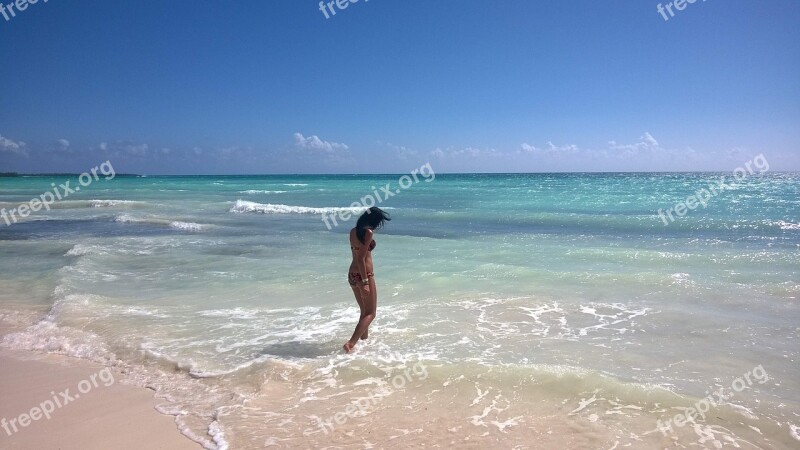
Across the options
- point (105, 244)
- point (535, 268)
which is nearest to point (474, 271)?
point (535, 268)

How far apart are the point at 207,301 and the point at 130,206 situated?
85.2 feet

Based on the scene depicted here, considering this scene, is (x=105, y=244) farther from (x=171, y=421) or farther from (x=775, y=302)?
(x=775, y=302)

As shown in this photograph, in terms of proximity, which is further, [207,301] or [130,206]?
[130,206]

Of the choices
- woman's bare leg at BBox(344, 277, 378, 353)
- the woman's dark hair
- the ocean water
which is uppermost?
the woman's dark hair

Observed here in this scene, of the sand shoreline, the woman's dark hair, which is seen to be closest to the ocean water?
the sand shoreline

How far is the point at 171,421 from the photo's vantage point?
454cm

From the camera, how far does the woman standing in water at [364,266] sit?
5984 mm

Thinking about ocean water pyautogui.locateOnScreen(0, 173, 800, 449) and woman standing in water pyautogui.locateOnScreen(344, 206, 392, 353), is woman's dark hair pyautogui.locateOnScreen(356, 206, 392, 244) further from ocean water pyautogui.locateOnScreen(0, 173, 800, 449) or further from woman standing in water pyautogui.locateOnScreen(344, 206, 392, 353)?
ocean water pyautogui.locateOnScreen(0, 173, 800, 449)

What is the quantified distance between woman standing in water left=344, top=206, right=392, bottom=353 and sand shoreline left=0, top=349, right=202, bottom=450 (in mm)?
2305

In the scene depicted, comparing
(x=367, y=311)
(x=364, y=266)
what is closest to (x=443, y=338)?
(x=367, y=311)

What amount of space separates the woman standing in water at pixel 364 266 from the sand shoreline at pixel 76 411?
7.56 feet

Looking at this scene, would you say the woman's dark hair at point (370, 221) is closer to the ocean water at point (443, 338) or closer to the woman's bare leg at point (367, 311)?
the woman's bare leg at point (367, 311)

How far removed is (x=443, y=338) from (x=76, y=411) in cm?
406

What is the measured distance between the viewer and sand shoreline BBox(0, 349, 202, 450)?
4.22 m
